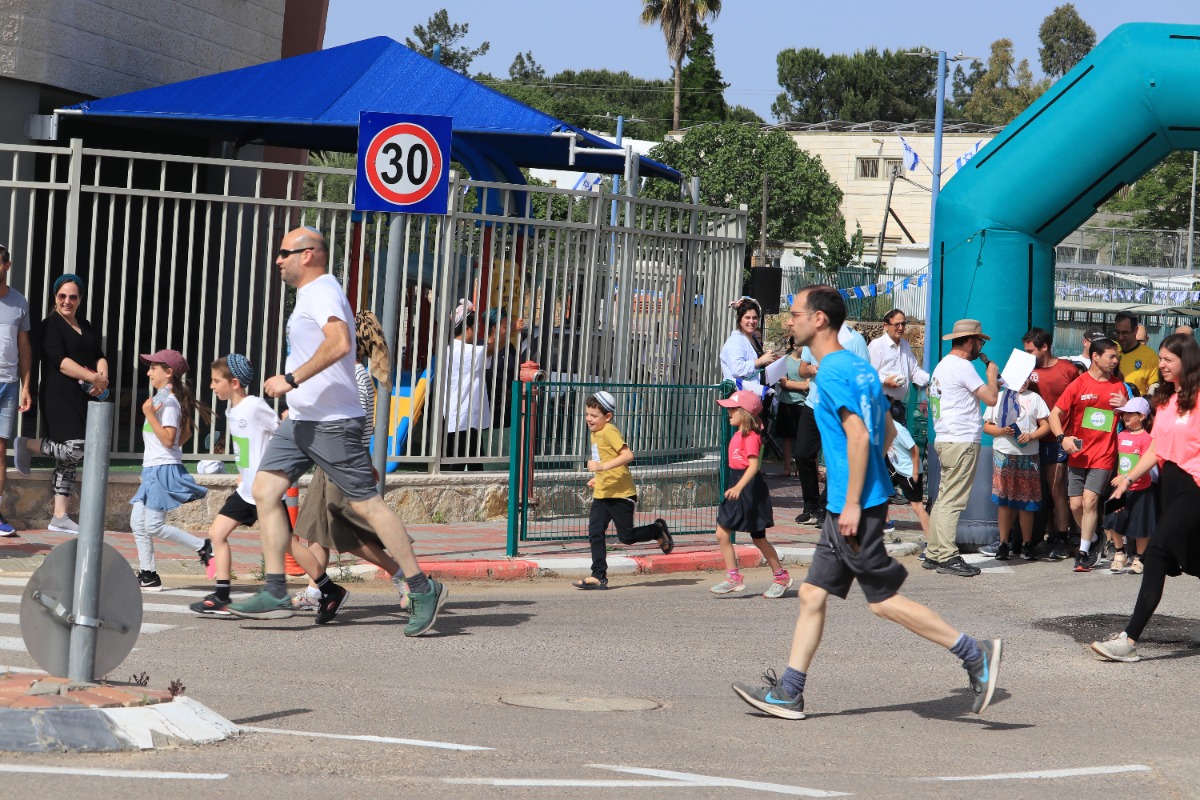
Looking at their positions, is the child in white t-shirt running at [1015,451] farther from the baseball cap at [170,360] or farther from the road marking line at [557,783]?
the road marking line at [557,783]

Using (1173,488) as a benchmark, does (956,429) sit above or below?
above

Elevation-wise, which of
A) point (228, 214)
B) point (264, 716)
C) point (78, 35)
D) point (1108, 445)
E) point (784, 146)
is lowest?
point (264, 716)

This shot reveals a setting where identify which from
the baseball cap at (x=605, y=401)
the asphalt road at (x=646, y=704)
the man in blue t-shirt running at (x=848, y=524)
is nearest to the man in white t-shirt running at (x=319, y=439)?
the asphalt road at (x=646, y=704)

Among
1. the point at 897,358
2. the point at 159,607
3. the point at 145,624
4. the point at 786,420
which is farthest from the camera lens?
the point at 786,420

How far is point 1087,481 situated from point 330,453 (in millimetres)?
6942

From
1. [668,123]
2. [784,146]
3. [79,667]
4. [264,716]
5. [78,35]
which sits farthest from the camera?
[668,123]

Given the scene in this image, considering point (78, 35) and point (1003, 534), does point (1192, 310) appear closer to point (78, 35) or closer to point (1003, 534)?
point (1003, 534)

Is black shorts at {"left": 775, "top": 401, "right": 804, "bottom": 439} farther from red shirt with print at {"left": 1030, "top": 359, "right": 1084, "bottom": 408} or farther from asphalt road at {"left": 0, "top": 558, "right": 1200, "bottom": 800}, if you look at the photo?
asphalt road at {"left": 0, "top": 558, "right": 1200, "bottom": 800}

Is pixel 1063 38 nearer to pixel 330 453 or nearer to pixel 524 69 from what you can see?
pixel 524 69

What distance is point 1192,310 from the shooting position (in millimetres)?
29344

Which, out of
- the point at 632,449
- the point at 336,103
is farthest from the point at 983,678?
the point at 336,103

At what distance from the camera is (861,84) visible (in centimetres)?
9712

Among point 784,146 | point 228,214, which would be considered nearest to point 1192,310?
point 228,214

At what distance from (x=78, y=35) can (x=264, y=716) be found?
9.97 meters
